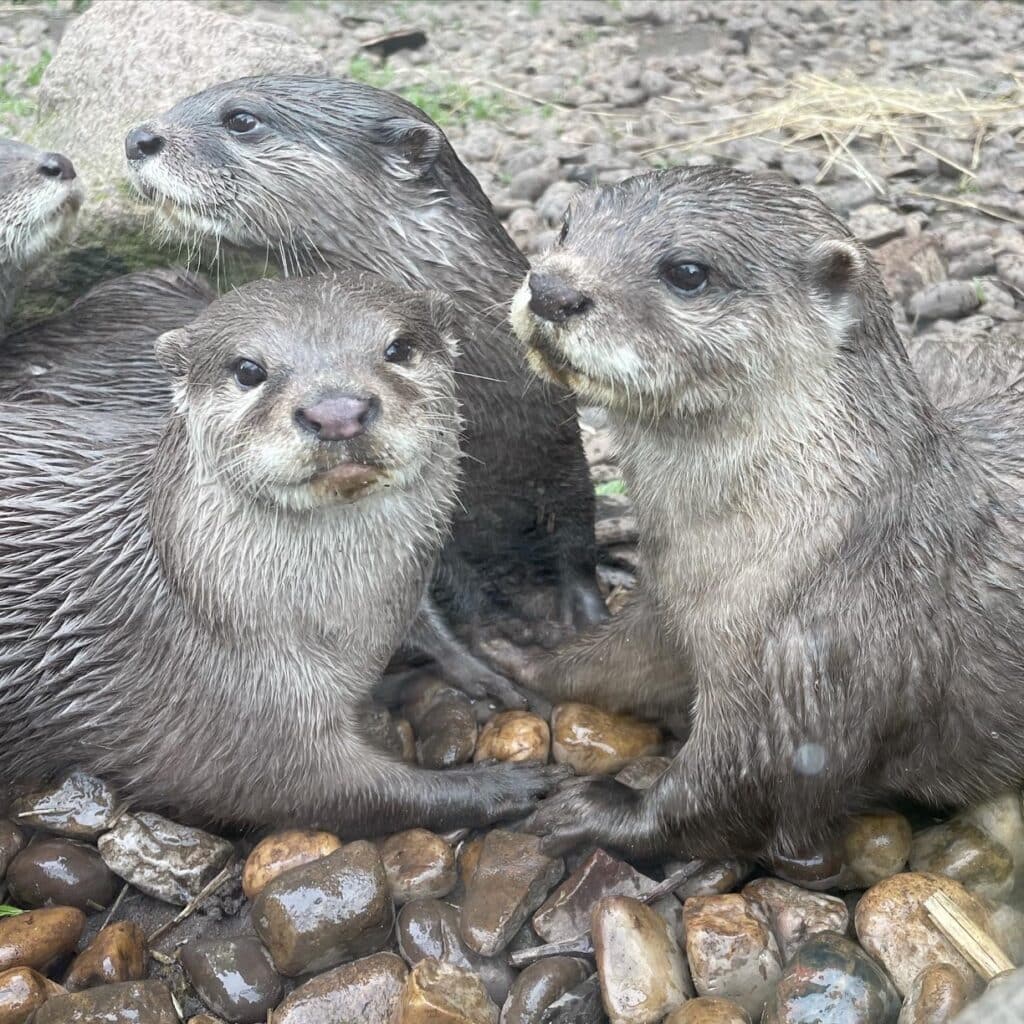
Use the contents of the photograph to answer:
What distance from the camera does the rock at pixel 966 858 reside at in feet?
7.48

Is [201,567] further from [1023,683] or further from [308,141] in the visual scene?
[1023,683]

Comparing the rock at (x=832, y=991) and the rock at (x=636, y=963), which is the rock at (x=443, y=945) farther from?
the rock at (x=832, y=991)

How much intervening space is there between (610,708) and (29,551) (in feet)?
4.03

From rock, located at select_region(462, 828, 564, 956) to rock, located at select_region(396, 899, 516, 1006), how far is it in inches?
0.7

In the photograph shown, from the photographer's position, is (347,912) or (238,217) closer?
(347,912)

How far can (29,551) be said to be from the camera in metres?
2.54

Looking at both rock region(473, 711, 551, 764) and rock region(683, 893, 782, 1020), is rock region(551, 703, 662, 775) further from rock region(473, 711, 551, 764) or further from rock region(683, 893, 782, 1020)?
rock region(683, 893, 782, 1020)

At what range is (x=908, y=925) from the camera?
212 cm

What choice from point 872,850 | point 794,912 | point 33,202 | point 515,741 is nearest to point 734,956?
point 794,912

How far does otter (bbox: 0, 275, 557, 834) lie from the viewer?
226 centimetres

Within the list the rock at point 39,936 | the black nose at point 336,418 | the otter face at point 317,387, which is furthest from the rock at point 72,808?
the black nose at point 336,418

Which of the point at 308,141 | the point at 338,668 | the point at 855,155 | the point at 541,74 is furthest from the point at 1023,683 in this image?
the point at 541,74

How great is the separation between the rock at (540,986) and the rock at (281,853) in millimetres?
463

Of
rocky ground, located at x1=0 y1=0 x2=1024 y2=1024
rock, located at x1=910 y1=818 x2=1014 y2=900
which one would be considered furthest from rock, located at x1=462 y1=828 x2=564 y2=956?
rock, located at x1=910 y1=818 x2=1014 y2=900
